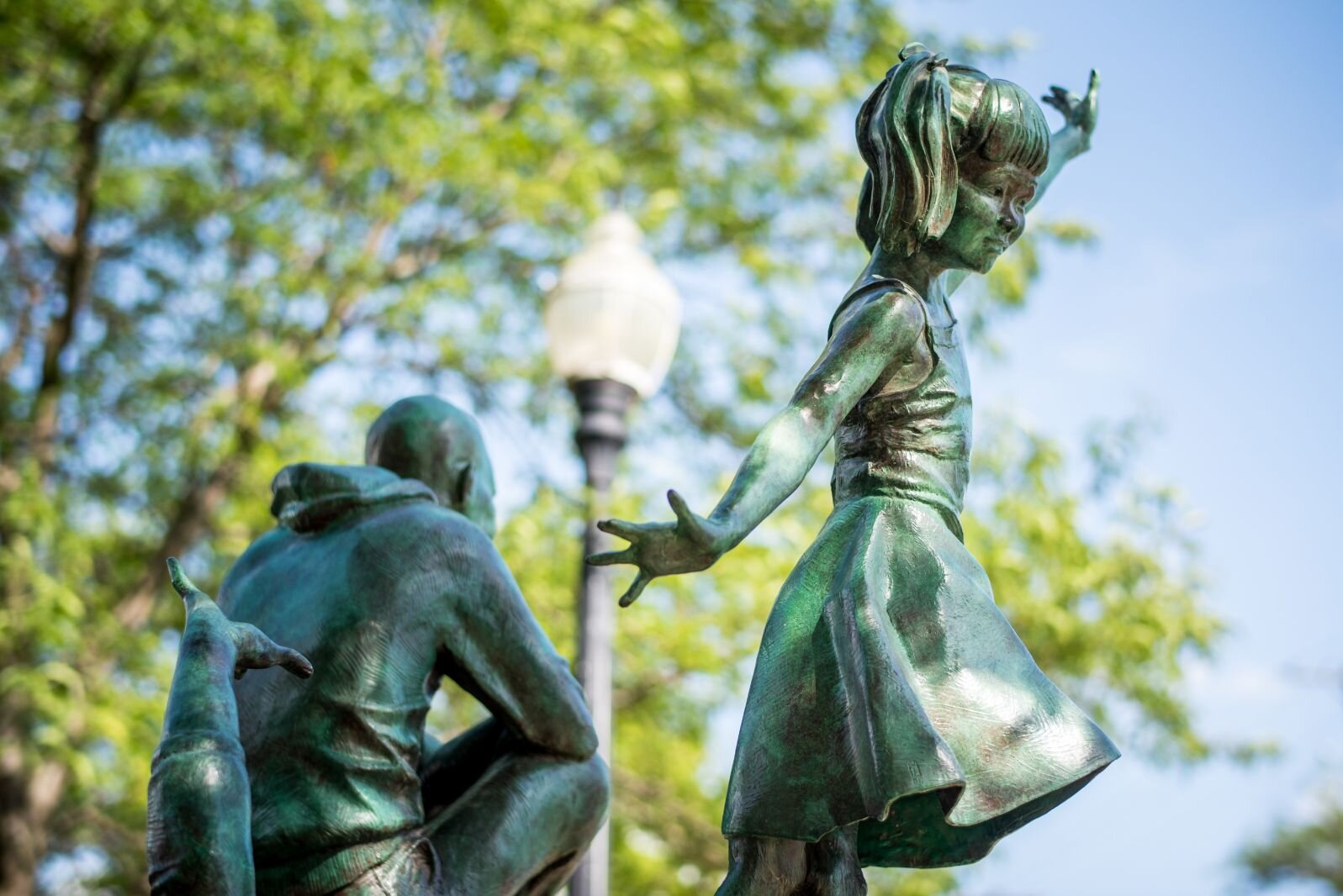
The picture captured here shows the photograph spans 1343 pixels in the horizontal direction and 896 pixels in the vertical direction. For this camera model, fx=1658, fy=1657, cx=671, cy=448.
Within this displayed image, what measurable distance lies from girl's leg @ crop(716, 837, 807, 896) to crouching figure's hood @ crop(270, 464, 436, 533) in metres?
Answer: 1.15

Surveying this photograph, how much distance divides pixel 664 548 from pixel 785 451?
0.38m

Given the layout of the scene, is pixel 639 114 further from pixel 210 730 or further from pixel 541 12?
pixel 210 730

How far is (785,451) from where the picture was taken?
2883mm

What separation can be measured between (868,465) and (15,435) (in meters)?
9.44

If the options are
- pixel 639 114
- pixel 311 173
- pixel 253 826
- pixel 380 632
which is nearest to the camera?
pixel 253 826

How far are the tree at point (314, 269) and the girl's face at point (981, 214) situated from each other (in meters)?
7.19

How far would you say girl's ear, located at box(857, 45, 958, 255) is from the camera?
10.4ft

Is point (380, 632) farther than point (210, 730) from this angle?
Yes

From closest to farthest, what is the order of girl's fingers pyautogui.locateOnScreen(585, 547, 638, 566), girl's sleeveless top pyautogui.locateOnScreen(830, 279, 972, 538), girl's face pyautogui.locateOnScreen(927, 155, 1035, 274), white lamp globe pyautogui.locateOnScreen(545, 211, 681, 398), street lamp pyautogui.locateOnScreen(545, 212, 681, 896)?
girl's fingers pyautogui.locateOnScreen(585, 547, 638, 566) < girl's sleeveless top pyautogui.locateOnScreen(830, 279, 972, 538) < girl's face pyautogui.locateOnScreen(927, 155, 1035, 274) < street lamp pyautogui.locateOnScreen(545, 212, 681, 896) < white lamp globe pyautogui.locateOnScreen(545, 211, 681, 398)

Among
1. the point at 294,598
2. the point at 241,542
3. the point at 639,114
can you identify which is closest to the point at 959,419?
the point at 294,598

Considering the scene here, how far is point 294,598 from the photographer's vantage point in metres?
3.42

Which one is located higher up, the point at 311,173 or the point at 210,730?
the point at 311,173

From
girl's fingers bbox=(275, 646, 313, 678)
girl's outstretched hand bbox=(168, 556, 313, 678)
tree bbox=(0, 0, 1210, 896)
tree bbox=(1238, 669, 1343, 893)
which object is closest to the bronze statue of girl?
girl's fingers bbox=(275, 646, 313, 678)

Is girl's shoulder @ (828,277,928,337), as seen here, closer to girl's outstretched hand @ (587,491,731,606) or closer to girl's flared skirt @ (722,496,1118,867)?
girl's flared skirt @ (722,496,1118,867)
